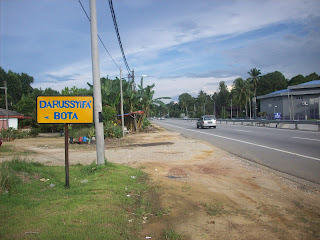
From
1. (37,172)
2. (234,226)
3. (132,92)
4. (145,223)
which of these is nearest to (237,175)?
(234,226)

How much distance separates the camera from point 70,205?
4.98m

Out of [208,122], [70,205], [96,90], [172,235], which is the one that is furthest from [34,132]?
[172,235]

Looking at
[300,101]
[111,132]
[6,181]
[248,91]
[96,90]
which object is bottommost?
[6,181]

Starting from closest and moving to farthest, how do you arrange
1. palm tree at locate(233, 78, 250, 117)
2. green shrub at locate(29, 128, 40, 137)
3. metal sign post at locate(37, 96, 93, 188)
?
1. metal sign post at locate(37, 96, 93, 188)
2. green shrub at locate(29, 128, 40, 137)
3. palm tree at locate(233, 78, 250, 117)

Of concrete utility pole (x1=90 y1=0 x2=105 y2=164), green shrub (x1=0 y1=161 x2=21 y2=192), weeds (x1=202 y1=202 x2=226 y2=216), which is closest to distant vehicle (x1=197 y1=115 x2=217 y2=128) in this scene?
concrete utility pole (x1=90 y1=0 x2=105 y2=164)

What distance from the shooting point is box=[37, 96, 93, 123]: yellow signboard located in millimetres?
6570

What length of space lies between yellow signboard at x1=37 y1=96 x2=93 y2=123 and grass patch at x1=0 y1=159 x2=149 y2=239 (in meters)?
1.51

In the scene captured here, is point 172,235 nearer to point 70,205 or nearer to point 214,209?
point 214,209

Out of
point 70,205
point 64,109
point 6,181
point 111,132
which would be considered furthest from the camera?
point 111,132

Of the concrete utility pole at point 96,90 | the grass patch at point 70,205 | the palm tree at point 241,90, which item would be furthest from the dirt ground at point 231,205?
the palm tree at point 241,90

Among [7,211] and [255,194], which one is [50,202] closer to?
[7,211]

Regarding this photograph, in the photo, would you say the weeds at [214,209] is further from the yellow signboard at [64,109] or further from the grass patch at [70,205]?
the yellow signboard at [64,109]

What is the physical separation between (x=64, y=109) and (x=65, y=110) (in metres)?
0.03

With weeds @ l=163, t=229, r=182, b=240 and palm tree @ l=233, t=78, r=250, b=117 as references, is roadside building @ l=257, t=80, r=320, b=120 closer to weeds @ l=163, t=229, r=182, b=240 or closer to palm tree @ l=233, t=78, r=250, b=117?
palm tree @ l=233, t=78, r=250, b=117
